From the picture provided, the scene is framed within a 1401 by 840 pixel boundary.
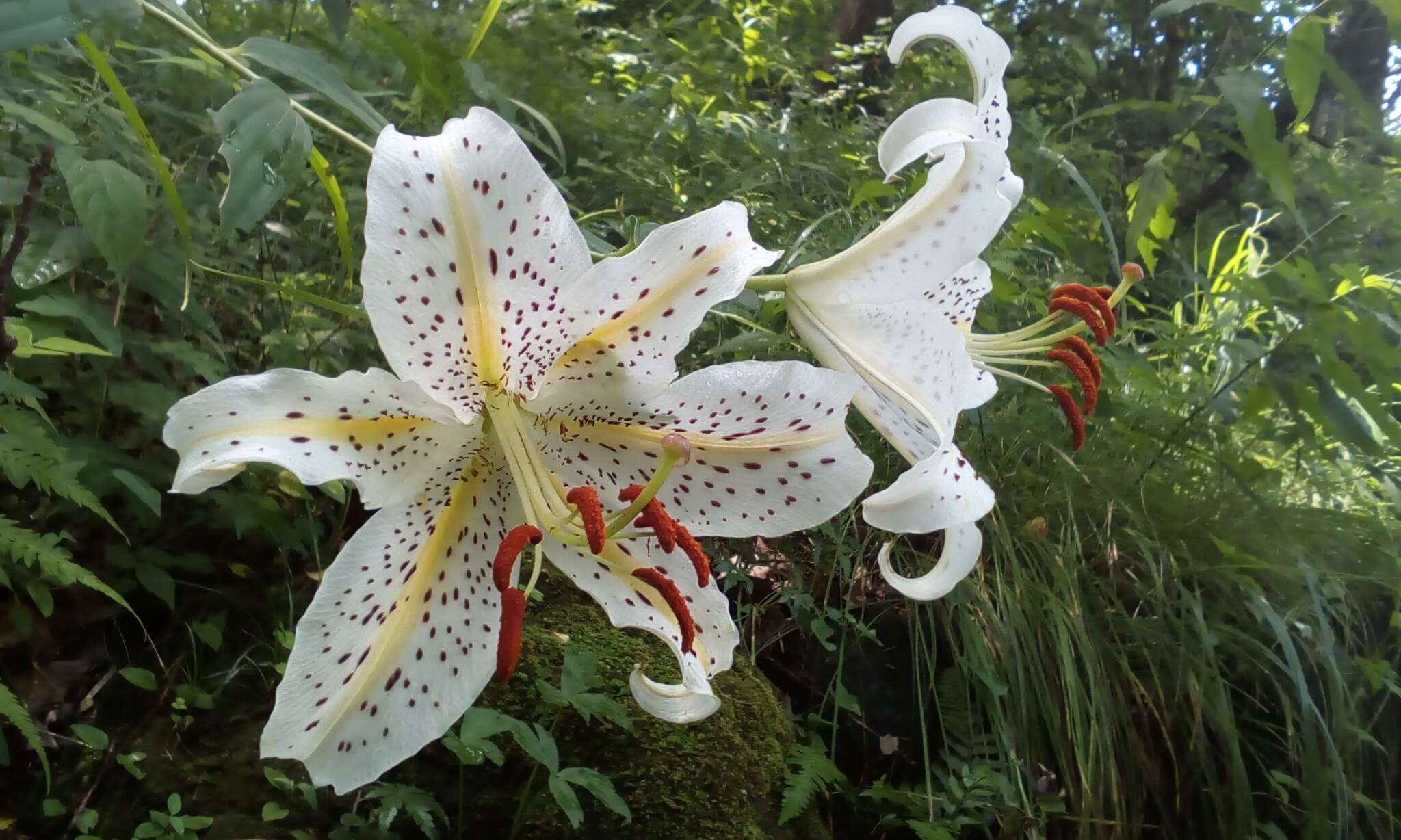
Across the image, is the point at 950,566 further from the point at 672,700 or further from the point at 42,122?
the point at 42,122

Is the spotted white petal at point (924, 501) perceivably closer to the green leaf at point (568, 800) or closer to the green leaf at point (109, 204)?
the green leaf at point (568, 800)

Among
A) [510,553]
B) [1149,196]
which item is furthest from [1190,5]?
[510,553]

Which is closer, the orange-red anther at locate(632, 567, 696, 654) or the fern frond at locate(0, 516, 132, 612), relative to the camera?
the orange-red anther at locate(632, 567, 696, 654)

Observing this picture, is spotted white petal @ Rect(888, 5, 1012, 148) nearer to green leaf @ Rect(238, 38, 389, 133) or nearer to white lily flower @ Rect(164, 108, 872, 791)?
white lily flower @ Rect(164, 108, 872, 791)

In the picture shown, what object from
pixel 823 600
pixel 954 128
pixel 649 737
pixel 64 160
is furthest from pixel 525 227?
pixel 823 600

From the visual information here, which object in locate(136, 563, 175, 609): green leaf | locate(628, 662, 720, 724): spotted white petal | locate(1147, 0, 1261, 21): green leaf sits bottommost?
locate(136, 563, 175, 609): green leaf

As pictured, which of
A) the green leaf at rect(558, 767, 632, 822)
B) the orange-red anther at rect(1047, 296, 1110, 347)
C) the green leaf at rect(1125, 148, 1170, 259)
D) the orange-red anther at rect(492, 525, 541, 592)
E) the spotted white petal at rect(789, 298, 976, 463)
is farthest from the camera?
the green leaf at rect(1125, 148, 1170, 259)

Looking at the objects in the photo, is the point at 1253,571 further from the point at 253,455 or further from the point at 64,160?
the point at 64,160

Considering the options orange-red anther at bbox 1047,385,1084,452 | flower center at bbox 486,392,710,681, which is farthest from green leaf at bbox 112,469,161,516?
orange-red anther at bbox 1047,385,1084,452
